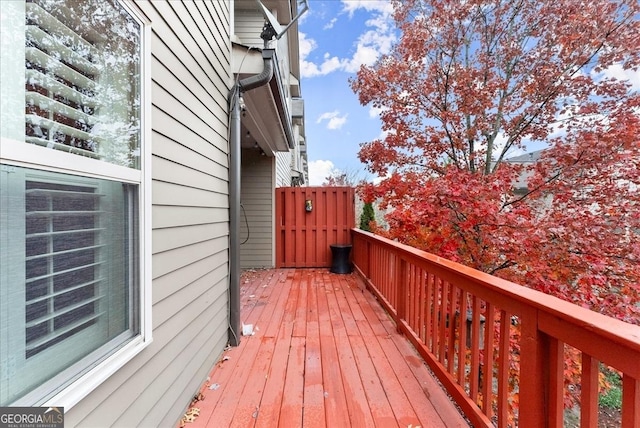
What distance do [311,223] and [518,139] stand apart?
13.3 ft

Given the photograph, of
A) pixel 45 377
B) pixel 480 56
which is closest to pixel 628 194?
pixel 480 56

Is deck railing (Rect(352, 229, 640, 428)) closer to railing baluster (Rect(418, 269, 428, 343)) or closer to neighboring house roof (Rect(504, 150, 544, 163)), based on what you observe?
railing baluster (Rect(418, 269, 428, 343))

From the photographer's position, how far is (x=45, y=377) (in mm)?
911

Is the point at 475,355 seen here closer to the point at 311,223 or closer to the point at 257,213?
the point at 311,223

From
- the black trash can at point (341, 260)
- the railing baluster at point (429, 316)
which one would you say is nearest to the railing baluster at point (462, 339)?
the railing baluster at point (429, 316)

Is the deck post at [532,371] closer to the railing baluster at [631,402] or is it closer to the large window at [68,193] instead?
the railing baluster at [631,402]

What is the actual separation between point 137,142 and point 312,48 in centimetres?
1160

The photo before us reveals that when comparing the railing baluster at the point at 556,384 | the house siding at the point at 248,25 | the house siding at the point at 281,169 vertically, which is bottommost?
the railing baluster at the point at 556,384

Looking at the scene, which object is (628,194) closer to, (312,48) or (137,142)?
(137,142)

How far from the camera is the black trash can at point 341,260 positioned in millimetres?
5621

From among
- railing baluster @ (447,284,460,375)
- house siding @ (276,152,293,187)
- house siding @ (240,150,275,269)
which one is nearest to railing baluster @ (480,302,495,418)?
railing baluster @ (447,284,460,375)

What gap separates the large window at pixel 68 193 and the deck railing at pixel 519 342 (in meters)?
1.73

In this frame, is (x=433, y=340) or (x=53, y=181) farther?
(x=433, y=340)

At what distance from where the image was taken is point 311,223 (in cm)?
616
